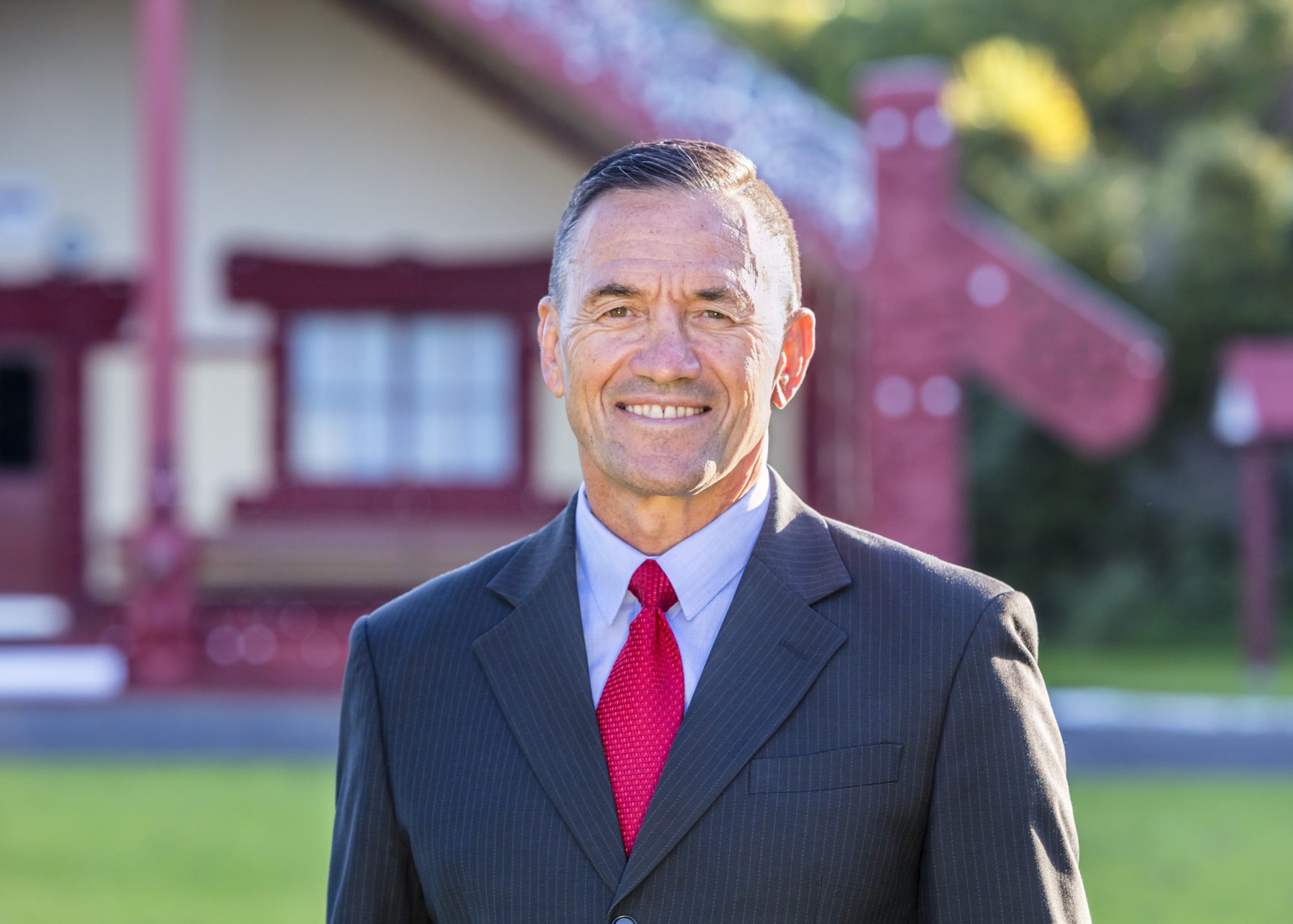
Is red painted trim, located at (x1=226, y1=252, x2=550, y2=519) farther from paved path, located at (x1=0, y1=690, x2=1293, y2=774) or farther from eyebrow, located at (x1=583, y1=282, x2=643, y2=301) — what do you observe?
eyebrow, located at (x1=583, y1=282, x2=643, y2=301)

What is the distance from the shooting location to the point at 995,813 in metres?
2.00

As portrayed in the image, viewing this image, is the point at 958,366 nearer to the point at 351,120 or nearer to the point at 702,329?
the point at 351,120

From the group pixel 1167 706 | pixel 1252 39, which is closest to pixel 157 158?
pixel 1167 706

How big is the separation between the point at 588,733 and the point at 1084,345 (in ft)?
21.3

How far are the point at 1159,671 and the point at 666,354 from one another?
1171 centimetres

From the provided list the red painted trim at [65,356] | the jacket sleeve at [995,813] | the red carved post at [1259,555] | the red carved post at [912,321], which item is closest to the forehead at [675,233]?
the jacket sleeve at [995,813]

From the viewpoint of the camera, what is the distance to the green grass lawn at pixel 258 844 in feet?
21.2

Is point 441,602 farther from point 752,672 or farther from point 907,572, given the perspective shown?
point 907,572

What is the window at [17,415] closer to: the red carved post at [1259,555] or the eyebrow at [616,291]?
the red carved post at [1259,555]

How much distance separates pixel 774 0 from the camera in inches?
838

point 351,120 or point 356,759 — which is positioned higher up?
point 351,120

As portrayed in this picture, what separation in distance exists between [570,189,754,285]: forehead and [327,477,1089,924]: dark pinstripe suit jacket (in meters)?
0.35

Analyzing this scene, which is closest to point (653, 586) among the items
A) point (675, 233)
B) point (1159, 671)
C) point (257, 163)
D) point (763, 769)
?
point (763, 769)

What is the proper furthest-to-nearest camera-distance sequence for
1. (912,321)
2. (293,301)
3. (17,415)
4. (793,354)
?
1. (17,415)
2. (293,301)
3. (912,321)
4. (793,354)
